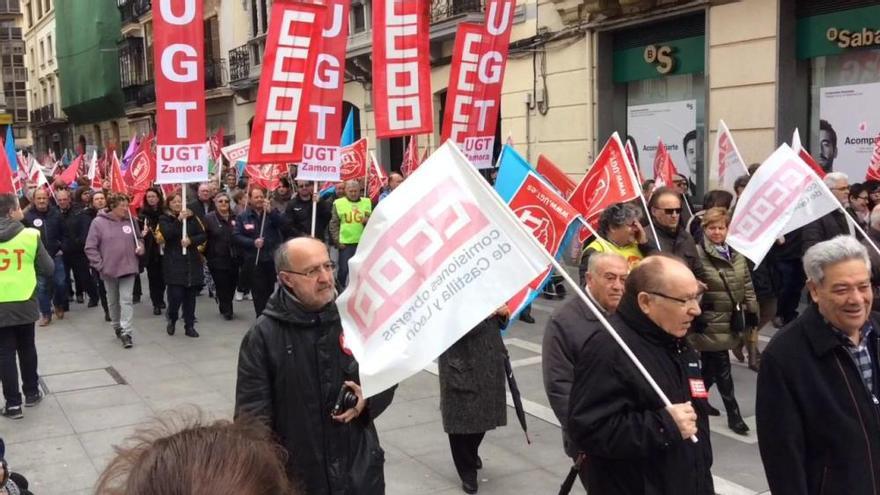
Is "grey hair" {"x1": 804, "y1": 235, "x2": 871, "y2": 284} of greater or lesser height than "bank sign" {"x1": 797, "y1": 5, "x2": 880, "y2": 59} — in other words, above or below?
below

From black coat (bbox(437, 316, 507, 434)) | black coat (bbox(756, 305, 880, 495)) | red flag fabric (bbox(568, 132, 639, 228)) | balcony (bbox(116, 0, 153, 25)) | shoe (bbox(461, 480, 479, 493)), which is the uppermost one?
balcony (bbox(116, 0, 153, 25))

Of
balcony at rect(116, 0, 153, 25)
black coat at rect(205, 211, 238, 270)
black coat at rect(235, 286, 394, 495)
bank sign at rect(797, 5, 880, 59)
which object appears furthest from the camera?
balcony at rect(116, 0, 153, 25)

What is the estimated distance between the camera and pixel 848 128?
11.1 meters

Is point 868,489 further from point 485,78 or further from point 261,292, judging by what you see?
point 261,292

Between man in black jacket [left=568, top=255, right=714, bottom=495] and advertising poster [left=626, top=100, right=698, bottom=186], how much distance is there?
10319 millimetres

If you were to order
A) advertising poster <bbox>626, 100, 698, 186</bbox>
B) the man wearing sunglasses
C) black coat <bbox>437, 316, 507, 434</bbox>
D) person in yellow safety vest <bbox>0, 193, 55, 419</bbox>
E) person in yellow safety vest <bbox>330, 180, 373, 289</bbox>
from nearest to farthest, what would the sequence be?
black coat <bbox>437, 316, 507, 434</bbox> → the man wearing sunglasses → person in yellow safety vest <bbox>0, 193, 55, 419</bbox> → person in yellow safety vest <bbox>330, 180, 373, 289</bbox> → advertising poster <bbox>626, 100, 698, 186</bbox>

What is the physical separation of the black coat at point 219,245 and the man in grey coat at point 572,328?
25.2 ft

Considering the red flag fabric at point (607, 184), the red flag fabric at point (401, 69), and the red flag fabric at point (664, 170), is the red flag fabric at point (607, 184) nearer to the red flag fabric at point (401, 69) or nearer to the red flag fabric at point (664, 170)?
the red flag fabric at point (401, 69)

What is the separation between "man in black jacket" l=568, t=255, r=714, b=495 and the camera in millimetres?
2834

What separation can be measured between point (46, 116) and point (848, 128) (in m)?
58.9

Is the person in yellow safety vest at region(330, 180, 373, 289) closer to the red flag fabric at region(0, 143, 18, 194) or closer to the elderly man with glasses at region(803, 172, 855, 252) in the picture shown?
the red flag fabric at region(0, 143, 18, 194)

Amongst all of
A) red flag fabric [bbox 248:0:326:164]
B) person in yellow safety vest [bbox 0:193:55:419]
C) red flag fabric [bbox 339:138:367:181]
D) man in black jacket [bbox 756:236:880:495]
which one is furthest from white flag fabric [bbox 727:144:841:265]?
red flag fabric [bbox 339:138:367:181]

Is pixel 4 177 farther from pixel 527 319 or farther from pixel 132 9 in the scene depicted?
pixel 132 9

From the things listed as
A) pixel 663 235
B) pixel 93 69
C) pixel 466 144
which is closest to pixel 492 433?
pixel 663 235
